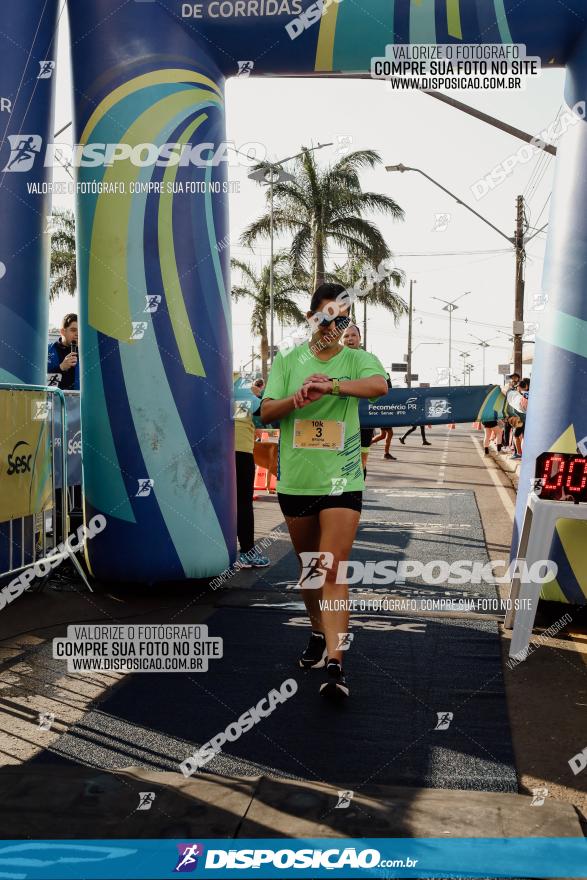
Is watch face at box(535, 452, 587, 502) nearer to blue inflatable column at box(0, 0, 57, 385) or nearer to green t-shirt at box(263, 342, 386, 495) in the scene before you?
green t-shirt at box(263, 342, 386, 495)

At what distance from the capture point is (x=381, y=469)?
22.0m

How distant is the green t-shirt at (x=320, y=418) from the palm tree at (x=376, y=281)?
30346 millimetres

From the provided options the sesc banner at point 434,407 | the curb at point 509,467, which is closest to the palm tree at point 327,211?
the curb at point 509,467

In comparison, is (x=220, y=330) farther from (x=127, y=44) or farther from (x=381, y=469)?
(x=381, y=469)

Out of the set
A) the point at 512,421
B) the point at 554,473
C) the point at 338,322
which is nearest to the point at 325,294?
the point at 338,322

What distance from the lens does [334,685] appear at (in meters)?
5.23

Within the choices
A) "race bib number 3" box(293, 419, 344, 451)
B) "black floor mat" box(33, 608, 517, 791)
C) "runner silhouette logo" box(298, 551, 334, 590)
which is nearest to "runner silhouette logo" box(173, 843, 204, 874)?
"black floor mat" box(33, 608, 517, 791)

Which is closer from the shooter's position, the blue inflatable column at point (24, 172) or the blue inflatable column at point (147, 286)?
the blue inflatable column at point (147, 286)

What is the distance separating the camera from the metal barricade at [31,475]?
7.03 meters

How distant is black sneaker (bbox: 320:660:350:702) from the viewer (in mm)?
5207

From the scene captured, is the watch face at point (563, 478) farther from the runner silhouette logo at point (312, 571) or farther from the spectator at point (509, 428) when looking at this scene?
the spectator at point (509, 428)

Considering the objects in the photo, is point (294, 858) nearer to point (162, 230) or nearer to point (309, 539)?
point (309, 539)

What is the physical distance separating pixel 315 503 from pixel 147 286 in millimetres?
2830

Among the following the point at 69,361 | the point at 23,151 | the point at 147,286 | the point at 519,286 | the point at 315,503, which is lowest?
the point at 315,503
